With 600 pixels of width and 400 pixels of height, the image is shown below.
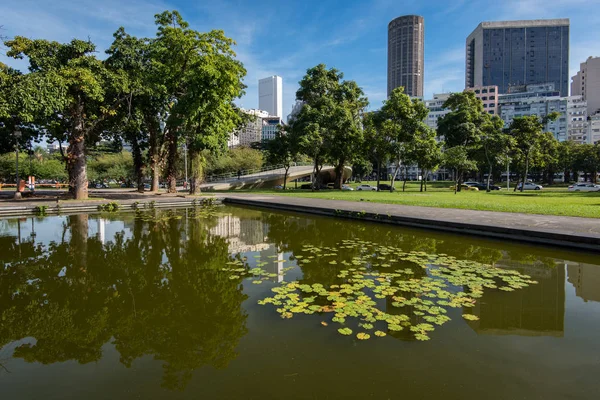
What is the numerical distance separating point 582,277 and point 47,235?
13.0m

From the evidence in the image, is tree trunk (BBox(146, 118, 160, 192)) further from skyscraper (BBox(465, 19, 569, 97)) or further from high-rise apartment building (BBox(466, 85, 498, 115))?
skyscraper (BBox(465, 19, 569, 97))

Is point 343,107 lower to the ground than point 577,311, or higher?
higher

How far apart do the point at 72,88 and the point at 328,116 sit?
18.8 metres

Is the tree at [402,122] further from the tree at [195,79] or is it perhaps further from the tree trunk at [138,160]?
the tree trunk at [138,160]

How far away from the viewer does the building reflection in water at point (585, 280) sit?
203 inches

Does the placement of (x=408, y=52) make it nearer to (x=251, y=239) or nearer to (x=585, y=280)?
(x=251, y=239)

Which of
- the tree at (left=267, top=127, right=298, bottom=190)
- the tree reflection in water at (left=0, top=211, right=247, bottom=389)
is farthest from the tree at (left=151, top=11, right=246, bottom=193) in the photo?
the tree reflection in water at (left=0, top=211, right=247, bottom=389)

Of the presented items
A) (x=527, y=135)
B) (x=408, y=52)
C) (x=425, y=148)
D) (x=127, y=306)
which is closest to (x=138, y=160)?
(x=425, y=148)

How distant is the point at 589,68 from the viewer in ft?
382

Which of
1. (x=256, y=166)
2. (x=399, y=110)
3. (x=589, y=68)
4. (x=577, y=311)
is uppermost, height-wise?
(x=589, y=68)

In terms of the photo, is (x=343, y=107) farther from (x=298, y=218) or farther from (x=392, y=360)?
(x=392, y=360)

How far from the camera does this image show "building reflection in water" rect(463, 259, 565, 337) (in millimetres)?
3971

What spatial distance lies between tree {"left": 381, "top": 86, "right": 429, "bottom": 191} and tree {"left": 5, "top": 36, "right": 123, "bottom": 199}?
20.0m

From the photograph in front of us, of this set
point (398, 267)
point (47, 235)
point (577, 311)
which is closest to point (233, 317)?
point (398, 267)
